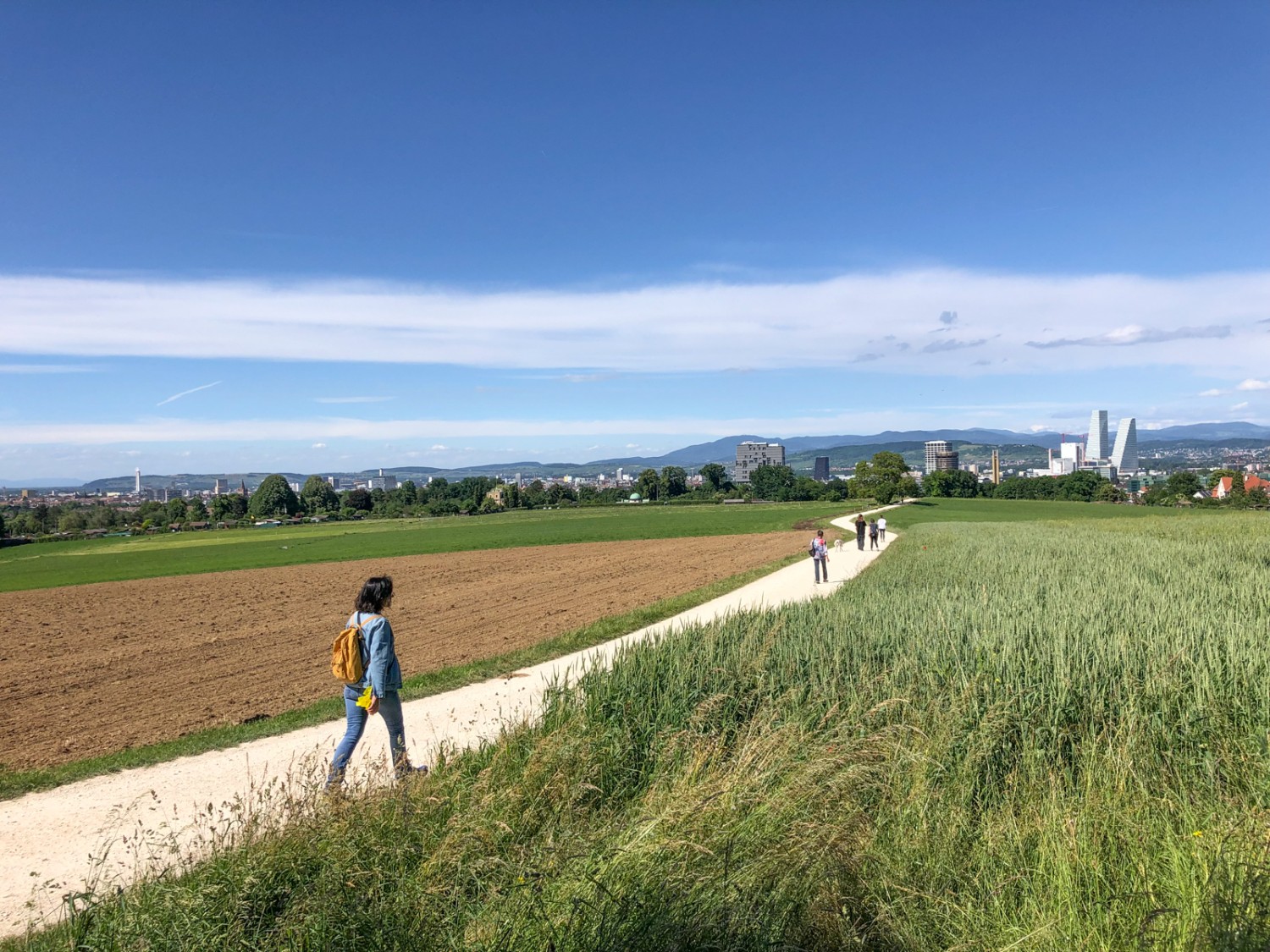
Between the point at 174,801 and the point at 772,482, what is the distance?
453ft

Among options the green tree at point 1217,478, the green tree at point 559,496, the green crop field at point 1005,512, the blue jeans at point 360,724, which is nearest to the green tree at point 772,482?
the green crop field at point 1005,512

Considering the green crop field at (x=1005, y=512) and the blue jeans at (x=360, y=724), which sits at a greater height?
the blue jeans at (x=360, y=724)

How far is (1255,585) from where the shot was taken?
542 inches

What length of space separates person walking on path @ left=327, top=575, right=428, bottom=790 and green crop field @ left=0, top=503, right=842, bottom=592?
128 ft

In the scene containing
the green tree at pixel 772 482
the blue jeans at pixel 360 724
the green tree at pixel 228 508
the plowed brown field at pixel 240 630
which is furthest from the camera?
the green tree at pixel 772 482

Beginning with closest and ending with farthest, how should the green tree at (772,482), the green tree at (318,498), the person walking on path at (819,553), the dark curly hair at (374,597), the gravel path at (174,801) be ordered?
the gravel path at (174,801) < the dark curly hair at (374,597) < the person walking on path at (819,553) < the green tree at (772,482) < the green tree at (318,498)

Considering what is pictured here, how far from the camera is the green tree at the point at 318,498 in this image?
141 m

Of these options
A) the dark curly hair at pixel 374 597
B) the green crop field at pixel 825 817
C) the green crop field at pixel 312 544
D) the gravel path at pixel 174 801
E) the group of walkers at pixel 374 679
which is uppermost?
the dark curly hair at pixel 374 597

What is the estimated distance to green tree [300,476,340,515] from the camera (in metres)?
141

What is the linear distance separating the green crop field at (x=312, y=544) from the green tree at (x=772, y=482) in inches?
1805

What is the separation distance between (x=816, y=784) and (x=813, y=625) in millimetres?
4360

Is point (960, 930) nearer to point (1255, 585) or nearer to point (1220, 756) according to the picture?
point (1220, 756)

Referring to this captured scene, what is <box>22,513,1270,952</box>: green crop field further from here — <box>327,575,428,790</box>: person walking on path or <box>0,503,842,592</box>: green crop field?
<box>0,503,842,592</box>: green crop field

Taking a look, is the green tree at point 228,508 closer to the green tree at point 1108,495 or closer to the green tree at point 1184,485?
the green tree at point 1108,495
